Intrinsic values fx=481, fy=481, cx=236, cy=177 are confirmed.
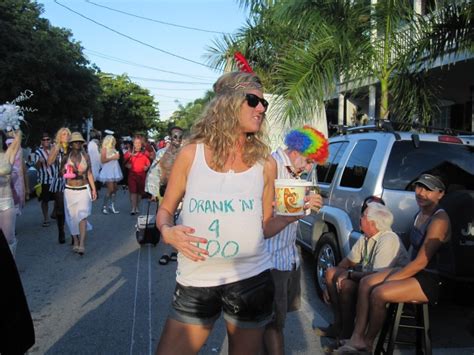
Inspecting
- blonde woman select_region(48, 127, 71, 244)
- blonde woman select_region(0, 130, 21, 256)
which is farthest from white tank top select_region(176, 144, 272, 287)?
blonde woman select_region(48, 127, 71, 244)

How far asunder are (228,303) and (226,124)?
0.84 meters

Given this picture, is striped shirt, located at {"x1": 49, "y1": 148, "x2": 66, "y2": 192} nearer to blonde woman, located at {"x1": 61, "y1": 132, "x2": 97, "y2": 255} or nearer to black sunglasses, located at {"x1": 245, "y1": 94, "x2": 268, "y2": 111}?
blonde woman, located at {"x1": 61, "y1": 132, "x2": 97, "y2": 255}

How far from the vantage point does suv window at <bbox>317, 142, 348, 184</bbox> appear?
593cm

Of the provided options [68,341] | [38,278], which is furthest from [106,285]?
[68,341]

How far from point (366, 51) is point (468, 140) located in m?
3.98

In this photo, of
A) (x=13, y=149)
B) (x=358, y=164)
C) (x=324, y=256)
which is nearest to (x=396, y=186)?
(x=358, y=164)

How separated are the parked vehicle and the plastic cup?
1.69 meters

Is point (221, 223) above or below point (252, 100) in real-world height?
below

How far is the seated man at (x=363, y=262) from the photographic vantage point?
4121 mm

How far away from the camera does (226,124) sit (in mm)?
2297

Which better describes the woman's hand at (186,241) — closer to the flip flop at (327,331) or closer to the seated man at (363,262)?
the seated man at (363,262)

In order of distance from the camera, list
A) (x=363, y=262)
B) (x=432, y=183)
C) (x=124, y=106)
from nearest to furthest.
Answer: (x=432, y=183) → (x=363, y=262) → (x=124, y=106)

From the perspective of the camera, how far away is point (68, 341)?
420 centimetres

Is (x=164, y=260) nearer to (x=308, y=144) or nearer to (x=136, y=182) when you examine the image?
(x=308, y=144)
